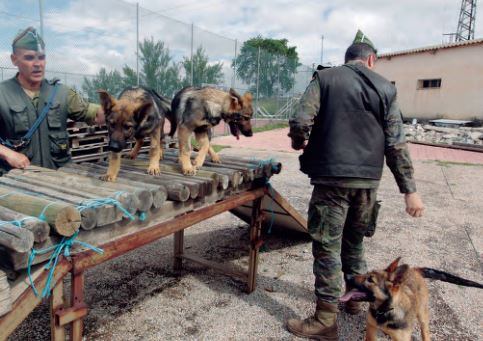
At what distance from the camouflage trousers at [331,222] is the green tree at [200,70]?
12205 mm

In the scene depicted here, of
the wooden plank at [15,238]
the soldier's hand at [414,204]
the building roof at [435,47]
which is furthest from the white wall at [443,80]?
the wooden plank at [15,238]

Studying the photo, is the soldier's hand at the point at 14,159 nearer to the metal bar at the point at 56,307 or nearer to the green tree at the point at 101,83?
the metal bar at the point at 56,307

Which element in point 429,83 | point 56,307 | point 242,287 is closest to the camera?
point 56,307

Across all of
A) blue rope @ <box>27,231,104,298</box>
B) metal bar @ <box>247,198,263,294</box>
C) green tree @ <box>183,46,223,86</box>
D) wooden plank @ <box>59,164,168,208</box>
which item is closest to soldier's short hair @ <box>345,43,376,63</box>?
metal bar @ <box>247,198,263,294</box>

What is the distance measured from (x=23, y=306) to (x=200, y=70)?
14077 mm

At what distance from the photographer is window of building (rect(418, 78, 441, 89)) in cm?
2162

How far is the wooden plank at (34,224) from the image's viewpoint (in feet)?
5.74

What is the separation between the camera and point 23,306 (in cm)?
176

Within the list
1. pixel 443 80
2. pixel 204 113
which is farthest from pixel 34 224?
pixel 443 80

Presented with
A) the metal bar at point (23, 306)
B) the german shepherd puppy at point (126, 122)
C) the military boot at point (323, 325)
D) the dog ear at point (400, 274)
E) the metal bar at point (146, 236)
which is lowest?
the military boot at point (323, 325)

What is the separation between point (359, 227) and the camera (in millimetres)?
3211

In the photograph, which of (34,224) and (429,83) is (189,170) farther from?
(429,83)

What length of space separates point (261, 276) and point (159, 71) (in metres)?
10.2

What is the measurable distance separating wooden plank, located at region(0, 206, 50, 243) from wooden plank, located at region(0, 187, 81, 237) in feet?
0.14
